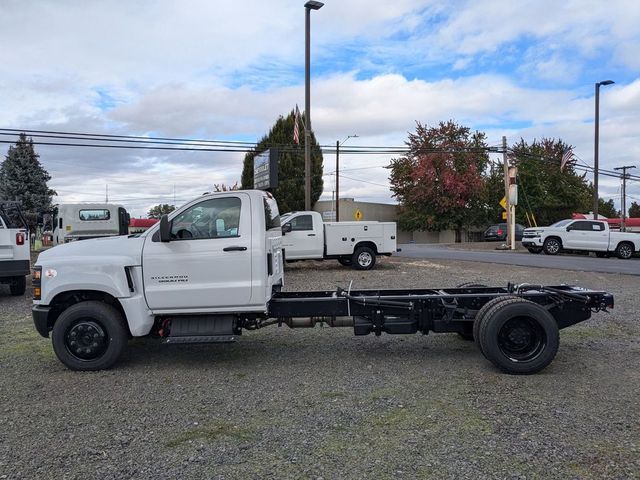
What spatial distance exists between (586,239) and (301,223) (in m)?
14.4

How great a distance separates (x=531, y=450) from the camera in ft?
13.3

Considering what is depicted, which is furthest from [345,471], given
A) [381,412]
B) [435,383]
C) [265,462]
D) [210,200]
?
[210,200]

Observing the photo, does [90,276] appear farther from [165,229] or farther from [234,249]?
[234,249]

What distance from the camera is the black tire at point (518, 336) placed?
5.82 m

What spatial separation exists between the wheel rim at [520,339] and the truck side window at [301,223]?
1170 centimetres

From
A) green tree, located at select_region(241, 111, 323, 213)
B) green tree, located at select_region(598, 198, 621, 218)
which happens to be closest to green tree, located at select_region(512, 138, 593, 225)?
green tree, located at select_region(241, 111, 323, 213)

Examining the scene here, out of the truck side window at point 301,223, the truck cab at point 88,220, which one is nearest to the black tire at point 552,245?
the truck side window at point 301,223

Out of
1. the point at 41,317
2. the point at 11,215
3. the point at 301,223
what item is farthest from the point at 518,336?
the point at 11,215

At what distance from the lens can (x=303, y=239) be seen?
1728cm

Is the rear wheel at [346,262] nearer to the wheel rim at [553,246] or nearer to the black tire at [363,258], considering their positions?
the black tire at [363,258]

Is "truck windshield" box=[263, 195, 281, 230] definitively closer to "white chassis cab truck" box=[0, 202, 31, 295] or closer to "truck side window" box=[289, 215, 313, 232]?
"white chassis cab truck" box=[0, 202, 31, 295]

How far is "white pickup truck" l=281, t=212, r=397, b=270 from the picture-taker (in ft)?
56.6

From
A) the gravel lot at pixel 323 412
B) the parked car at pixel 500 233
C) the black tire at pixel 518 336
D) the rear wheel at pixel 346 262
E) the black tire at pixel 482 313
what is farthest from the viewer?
the parked car at pixel 500 233

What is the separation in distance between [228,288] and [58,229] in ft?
74.3
